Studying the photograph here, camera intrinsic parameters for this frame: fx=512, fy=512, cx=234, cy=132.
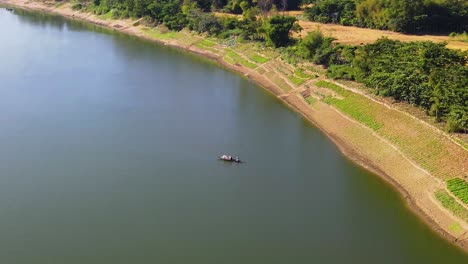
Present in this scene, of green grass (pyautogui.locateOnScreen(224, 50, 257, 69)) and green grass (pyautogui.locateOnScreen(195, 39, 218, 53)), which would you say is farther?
green grass (pyautogui.locateOnScreen(195, 39, 218, 53))

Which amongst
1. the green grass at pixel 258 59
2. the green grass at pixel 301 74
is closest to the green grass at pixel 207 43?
the green grass at pixel 258 59

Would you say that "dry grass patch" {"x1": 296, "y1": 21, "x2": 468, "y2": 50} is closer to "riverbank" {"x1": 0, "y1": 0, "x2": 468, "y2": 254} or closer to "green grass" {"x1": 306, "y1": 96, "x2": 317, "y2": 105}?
"riverbank" {"x1": 0, "y1": 0, "x2": 468, "y2": 254}

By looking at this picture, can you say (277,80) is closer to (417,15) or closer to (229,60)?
(229,60)

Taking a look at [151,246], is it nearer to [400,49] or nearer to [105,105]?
[105,105]

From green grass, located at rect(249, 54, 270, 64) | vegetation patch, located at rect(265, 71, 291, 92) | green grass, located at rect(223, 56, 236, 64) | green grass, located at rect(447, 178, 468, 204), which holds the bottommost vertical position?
green grass, located at rect(447, 178, 468, 204)

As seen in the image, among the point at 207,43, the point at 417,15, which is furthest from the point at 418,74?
the point at 207,43

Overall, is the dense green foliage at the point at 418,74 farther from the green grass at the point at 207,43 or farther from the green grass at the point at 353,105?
the green grass at the point at 207,43

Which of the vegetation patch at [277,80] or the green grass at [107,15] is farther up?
the green grass at [107,15]

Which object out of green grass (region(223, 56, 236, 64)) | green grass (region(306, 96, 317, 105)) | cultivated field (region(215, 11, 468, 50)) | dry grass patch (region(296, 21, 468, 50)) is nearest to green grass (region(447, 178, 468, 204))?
green grass (region(306, 96, 317, 105))
